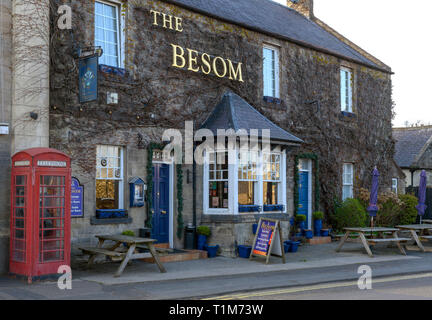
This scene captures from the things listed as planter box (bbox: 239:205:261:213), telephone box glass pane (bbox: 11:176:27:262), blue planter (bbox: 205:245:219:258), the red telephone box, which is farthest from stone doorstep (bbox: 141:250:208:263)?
telephone box glass pane (bbox: 11:176:27:262)

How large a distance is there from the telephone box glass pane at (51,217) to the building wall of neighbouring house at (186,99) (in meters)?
1.80

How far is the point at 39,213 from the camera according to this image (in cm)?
987

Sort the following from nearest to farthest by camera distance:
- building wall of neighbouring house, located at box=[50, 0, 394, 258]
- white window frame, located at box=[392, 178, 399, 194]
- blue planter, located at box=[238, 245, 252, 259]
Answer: building wall of neighbouring house, located at box=[50, 0, 394, 258]
blue planter, located at box=[238, 245, 252, 259]
white window frame, located at box=[392, 178, 399, 194]

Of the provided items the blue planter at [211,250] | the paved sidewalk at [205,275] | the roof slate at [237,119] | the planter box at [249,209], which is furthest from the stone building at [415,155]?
the blue planter at [211,250]

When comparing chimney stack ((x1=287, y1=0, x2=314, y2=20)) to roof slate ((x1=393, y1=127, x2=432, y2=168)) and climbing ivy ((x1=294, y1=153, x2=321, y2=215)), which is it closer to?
climbing ivy ((x1=294, y1=153, x2=321, y2=215))

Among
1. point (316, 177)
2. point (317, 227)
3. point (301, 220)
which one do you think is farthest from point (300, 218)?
point (316, 177)

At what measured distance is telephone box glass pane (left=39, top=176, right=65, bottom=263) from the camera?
32.5ft

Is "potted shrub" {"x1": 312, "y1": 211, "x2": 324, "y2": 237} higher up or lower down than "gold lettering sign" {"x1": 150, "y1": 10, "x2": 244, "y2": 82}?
lower down

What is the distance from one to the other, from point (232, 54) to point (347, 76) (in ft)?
22.3

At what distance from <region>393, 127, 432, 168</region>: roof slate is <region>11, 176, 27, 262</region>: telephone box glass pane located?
24.6 metres

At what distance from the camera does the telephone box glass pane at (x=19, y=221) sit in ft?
33.0

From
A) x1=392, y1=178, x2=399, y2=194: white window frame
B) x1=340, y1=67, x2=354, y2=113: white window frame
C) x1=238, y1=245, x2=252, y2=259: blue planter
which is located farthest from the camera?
x1=392, y1=178, x2=399, y2=194: white window frame

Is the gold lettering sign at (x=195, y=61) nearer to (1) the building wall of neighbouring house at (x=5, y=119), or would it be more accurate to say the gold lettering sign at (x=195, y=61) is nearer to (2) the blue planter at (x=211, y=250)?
(1) the building wall of neighbouring house at (x=5, y=119)

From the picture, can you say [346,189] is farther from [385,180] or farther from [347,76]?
[347,76]
